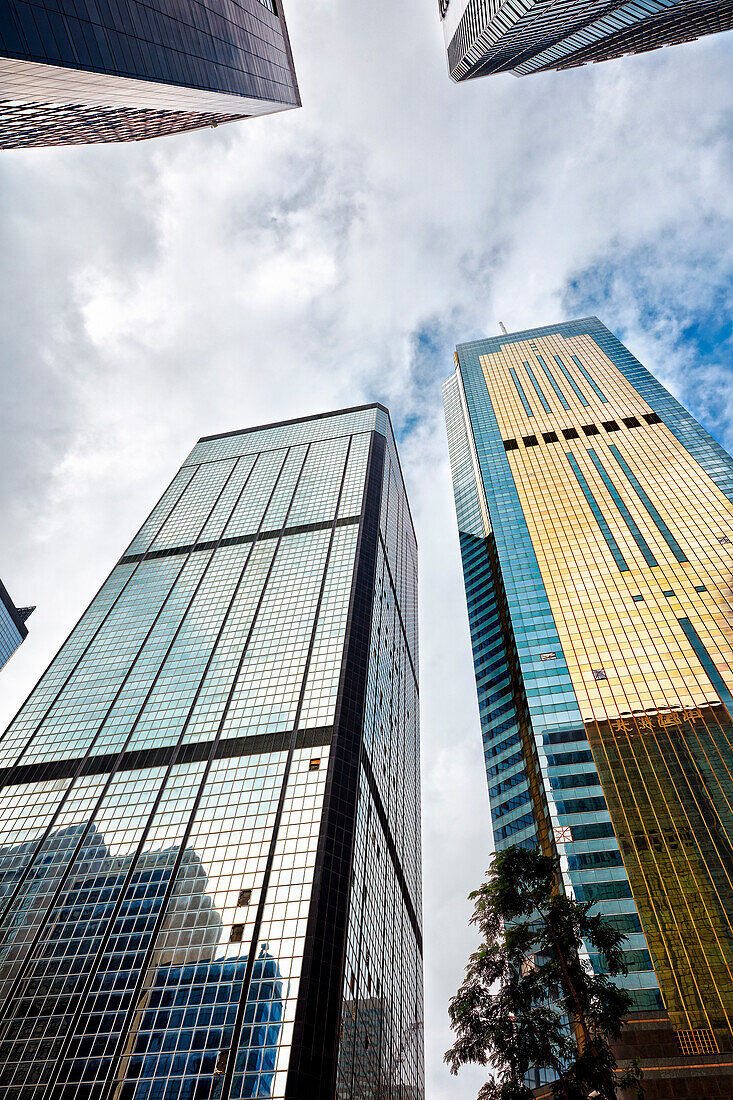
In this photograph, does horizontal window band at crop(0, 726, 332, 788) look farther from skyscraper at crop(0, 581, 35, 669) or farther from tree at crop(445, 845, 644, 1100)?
skyscraper at crop(0, 581, 35, 669)

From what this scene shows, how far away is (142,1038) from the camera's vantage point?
173 ft

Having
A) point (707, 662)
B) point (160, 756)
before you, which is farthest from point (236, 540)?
point (707, 662)

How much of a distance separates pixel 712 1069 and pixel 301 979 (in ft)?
105

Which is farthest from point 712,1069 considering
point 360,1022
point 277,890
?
point 277,890

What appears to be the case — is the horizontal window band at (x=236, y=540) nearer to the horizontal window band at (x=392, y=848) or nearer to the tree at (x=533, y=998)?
the horizontal window band at (x=392, y=848)

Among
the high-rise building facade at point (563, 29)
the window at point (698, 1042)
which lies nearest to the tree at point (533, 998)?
the window at point (698, 1042)

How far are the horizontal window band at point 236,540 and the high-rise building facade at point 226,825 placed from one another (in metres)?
0.38

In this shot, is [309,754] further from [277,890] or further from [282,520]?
[282,520]

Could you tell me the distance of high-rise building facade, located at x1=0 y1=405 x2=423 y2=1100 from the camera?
5297 centimetres

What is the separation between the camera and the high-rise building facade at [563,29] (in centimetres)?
7638

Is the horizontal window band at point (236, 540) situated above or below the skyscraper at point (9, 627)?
below

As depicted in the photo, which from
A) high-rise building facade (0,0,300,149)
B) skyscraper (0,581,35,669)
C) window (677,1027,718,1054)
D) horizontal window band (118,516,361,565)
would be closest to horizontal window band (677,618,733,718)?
window (677,1027,718,1054)

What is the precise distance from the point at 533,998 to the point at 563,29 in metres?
102

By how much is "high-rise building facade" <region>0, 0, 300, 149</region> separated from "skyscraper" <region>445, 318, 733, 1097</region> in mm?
68228
